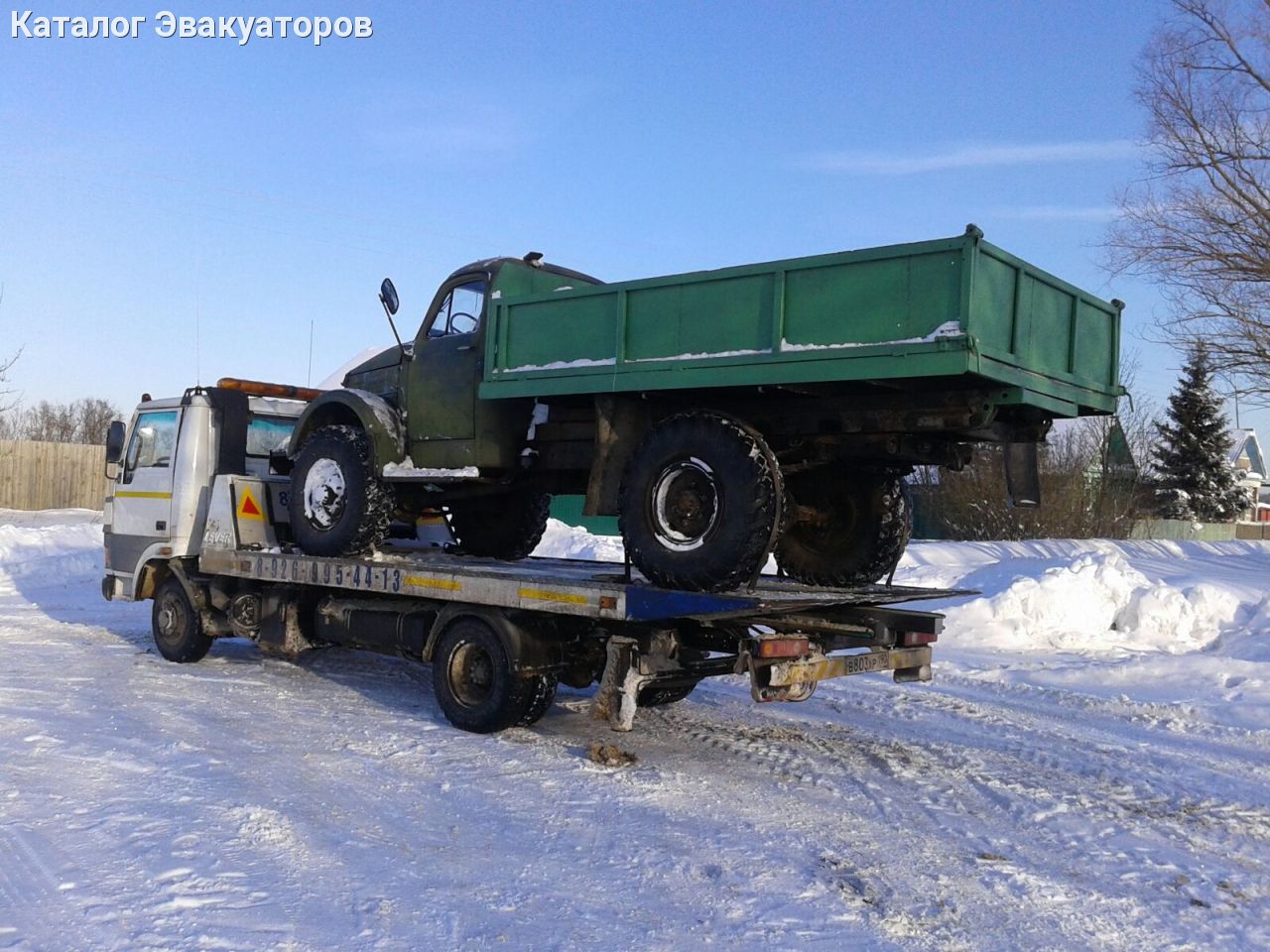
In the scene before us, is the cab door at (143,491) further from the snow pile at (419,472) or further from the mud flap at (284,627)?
the snow pile at (419,472)

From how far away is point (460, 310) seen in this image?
8.64 metres

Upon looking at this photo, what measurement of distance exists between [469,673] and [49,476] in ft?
83.3

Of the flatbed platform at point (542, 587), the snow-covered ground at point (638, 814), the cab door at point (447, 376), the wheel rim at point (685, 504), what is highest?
the cab door at point (447, 376)

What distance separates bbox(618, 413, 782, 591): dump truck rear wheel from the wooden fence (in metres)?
26.4

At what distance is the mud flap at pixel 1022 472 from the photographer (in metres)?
7.41

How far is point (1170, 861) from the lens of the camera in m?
5.16

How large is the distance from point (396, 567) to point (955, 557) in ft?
42.5

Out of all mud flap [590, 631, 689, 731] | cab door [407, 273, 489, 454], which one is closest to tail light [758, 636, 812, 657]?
mud flap [590, 631, 689, 731]

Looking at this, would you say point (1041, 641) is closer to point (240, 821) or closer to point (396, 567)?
point (396, 567)

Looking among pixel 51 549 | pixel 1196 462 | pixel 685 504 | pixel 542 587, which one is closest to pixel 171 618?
pixel 542 587

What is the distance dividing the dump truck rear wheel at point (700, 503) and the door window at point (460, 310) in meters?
2.20

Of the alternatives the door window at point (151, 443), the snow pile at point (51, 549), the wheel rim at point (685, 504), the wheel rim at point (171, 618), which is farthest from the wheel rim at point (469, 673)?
the snow pile at point (51, 549)

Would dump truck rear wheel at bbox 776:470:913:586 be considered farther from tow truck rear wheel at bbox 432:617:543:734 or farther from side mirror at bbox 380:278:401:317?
side mirror at bbox 380:278:401:317

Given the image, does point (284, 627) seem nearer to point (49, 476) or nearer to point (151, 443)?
point (151, 443)
